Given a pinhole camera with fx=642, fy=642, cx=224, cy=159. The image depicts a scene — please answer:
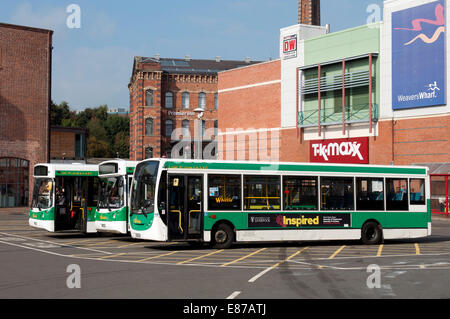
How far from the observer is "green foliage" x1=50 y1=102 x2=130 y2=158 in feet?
354

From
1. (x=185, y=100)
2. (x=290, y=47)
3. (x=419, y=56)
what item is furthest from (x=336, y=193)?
(x=185, y=100)

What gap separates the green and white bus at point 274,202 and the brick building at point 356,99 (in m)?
16.1

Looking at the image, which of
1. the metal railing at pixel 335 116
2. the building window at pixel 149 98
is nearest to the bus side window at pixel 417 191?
the metal railing at pixel 335 116

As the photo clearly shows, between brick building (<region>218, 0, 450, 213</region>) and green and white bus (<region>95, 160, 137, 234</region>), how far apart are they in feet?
70.9

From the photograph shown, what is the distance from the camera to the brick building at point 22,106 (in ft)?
154

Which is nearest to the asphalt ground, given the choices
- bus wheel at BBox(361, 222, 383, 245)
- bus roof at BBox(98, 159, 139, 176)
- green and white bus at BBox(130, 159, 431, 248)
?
bus wheel at BBox(361, 222, 383, 245)

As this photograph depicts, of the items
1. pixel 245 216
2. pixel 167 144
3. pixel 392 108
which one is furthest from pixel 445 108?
pixel 167 144

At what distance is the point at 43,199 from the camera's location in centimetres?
2373

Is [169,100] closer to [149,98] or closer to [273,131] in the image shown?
[149,98]

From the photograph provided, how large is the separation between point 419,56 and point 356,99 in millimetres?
5688

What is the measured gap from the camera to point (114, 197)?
2188 cm

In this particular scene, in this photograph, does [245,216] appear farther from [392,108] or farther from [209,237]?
[392,108]

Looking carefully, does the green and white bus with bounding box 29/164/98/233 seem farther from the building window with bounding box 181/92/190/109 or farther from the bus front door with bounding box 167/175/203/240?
the building window with bounding box 181/92/190/109
